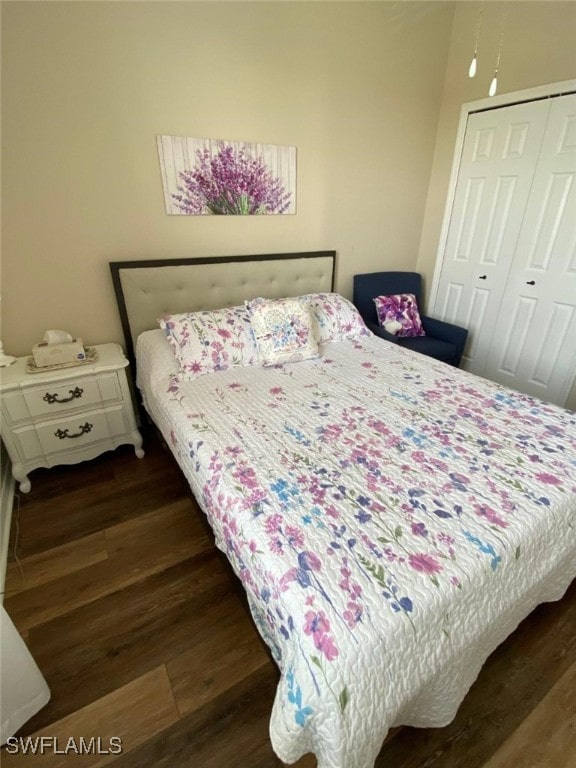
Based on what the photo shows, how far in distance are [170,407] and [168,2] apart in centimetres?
195

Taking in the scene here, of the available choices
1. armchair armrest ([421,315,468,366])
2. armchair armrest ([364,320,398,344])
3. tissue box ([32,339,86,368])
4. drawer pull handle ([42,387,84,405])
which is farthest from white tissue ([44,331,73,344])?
armchair armrest ([421,315,468,366])

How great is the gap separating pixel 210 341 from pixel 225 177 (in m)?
1.02

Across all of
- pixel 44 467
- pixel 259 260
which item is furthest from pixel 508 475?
pixel 44 467

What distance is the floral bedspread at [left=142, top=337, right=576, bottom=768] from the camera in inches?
29.4

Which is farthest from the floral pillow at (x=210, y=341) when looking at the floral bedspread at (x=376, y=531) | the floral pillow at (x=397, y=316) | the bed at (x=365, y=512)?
the floral pillow at (x=397, y=316)

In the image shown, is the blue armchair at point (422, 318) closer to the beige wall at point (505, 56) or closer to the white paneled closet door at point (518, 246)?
the white paneled closet door at point (518, 246)

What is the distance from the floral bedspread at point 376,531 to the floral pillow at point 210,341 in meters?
0.24

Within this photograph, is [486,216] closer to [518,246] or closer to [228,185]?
[518,246]

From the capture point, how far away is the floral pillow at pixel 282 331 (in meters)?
1.99

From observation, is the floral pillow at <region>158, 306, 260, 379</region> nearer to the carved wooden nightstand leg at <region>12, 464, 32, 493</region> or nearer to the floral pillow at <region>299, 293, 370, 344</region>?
the floral pillow at <region>299, 293, 370, 344</region>

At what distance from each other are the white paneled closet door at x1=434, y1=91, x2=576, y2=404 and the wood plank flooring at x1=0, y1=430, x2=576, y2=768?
5.63 ft

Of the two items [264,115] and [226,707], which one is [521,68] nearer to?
[264,115]

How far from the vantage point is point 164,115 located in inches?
73.7
